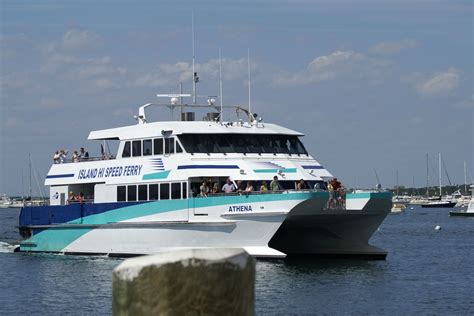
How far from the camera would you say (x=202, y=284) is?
14.2ft

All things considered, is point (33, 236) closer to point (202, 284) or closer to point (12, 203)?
point (202, 284)

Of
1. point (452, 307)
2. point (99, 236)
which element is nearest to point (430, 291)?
point (452, 307)

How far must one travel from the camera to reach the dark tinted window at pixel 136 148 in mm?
31062

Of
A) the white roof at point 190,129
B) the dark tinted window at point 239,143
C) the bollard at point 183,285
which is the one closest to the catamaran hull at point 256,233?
the dark tinted window at point 239,143

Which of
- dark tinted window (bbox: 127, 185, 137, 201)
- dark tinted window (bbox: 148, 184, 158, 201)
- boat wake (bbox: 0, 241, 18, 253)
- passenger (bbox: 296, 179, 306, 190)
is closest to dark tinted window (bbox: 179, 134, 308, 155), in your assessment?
dark tinted window (bbox: 148, 184, 158, 201)

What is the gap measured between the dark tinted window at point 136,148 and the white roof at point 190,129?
162mm

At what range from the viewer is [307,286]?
24453 millimetres

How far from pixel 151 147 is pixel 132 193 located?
1.51 m

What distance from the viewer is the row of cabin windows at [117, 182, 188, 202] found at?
29266mm

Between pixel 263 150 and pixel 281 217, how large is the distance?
4215mm

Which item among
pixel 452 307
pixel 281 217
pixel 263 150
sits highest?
pixel 263 150

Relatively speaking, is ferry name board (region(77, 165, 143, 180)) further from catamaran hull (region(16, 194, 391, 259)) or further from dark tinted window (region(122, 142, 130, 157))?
catamaran hull (region(16, 194, 391, 259))

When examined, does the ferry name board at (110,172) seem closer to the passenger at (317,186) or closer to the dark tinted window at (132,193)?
the dark tinted window at (132,193)

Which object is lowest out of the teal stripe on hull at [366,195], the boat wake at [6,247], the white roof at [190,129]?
the boat wake at [6,247]
